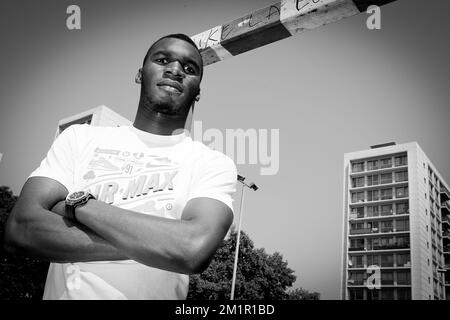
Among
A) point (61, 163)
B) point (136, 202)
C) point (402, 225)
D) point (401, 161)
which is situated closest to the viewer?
point (136, 202)

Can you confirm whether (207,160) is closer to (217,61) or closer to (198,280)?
(217,61)

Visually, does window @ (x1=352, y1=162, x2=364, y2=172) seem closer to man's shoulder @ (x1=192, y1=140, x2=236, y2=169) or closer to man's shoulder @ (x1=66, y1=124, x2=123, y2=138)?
A: man's shoulder @ (x1=192, y1=140, x2=236, y2=169)

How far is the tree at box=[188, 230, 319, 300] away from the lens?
30438mm

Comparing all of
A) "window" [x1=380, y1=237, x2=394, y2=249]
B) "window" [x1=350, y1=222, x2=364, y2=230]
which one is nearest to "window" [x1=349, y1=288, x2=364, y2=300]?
"window" [x1=380, y1=237, x2=394, y2=249]

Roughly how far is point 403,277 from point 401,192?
12.5 metres

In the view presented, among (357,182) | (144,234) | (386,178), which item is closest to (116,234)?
(144,234)

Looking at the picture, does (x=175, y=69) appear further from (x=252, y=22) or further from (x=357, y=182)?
(x=357, y=182)

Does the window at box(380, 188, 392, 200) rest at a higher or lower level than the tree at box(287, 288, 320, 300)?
higher

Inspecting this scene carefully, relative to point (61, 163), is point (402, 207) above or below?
above

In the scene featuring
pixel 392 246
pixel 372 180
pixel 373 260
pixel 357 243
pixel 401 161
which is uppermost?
pixel 401 161

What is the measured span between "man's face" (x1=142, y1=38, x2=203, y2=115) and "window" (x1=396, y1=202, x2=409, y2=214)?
190ft

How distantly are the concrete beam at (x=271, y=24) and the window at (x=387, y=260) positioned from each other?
56.4m

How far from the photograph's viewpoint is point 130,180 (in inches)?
Result: 70.9

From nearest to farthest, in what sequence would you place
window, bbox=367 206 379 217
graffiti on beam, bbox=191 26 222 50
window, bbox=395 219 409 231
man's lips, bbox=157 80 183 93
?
man's lips, bbox=157 80 183 93 → graffiti on beam, bbox=191 26 222 50 → window, bbox=395 219 409 231 → window, bbox=367 206 379 217
